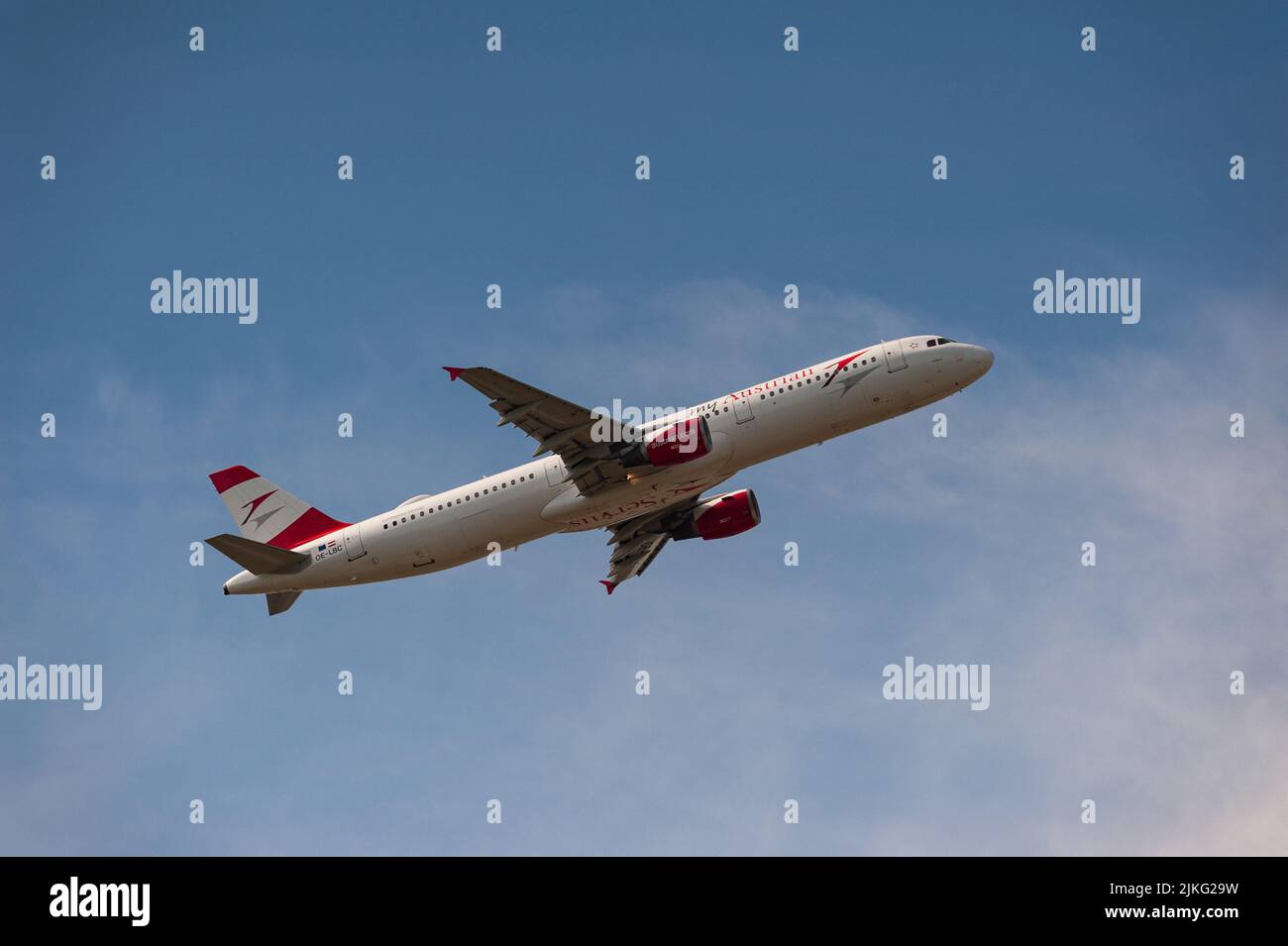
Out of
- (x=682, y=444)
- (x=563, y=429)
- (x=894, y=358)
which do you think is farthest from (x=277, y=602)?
(x=894, y=358)

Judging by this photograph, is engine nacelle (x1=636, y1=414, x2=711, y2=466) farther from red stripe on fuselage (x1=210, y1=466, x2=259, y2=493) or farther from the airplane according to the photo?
red stripe on fuselage (x1=210, y1=466, x2=259, y2=493)

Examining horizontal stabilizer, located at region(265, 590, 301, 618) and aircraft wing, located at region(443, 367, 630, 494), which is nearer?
aircraft wing, located at region(443, 367, 630, 494)

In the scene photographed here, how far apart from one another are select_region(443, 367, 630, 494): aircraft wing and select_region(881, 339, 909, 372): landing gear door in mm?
12053

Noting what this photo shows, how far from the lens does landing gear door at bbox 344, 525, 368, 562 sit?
6238 centimetres

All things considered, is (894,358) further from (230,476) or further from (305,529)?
(230,476)

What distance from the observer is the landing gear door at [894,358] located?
58.3 m

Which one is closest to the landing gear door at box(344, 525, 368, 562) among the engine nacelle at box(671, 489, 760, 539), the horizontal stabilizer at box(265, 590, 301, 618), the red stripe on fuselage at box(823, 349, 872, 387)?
the horizontal stabilizer at box(265, 590, 301, 618)

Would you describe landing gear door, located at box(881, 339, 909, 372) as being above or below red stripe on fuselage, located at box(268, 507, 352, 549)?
above

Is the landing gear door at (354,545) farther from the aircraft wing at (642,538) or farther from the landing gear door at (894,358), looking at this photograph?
the landing gear door at (894,358)

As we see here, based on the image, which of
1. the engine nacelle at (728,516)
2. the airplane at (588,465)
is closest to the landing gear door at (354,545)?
the airplane at (588,465)

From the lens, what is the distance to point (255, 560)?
62250 mm

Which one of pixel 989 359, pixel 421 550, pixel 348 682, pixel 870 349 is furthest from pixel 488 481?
pixel 989 359

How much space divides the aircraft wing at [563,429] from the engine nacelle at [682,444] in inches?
63.5

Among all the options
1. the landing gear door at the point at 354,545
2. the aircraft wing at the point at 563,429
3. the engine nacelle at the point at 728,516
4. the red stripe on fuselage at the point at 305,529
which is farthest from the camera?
the engine nacelle at the point at 728,516
